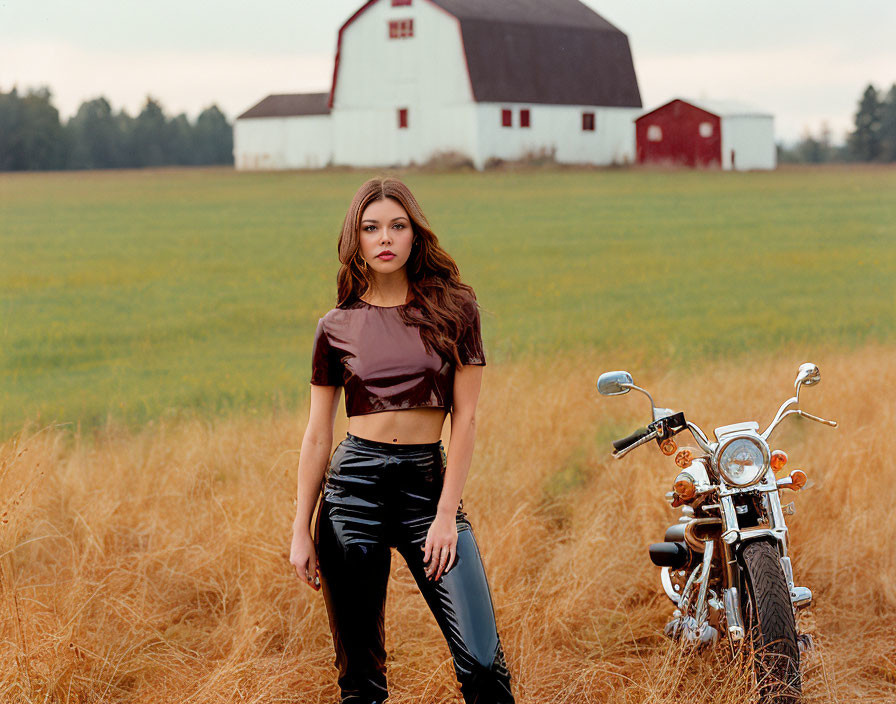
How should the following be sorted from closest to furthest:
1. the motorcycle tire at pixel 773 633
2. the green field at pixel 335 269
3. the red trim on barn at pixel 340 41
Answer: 1. the motorcycle tire at pixel 773 633
2. the green field at pixel 335 269
3. the red trim on barn at pixel 340 41

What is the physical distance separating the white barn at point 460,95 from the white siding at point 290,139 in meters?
0.02

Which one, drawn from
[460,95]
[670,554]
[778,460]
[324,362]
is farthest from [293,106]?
[778,460]

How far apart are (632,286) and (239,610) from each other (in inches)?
501

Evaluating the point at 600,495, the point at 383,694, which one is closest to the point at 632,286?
the point at 600,495

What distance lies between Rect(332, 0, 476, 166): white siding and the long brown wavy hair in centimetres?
1175

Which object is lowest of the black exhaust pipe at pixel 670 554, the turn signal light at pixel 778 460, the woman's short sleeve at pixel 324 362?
the black exhaust pipe at pixel 670 554

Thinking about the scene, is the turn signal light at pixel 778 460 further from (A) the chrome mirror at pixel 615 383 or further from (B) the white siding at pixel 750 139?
(B) the white siding at pixel 750 139

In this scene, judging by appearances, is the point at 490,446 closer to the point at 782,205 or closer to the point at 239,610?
the point at 239,610

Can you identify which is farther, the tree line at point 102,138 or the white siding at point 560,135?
the white siding at point 560,135

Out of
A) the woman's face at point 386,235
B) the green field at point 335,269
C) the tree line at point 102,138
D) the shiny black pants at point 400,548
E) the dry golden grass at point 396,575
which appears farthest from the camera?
the tree line at point 102,138

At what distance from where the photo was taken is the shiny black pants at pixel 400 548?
3434 millimetres

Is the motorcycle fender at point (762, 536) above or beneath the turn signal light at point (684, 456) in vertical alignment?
beneath

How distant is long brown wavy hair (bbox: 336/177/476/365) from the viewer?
3523 millimetres

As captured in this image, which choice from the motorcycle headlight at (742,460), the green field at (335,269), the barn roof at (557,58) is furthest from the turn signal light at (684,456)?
the barn roof at (557,58)
